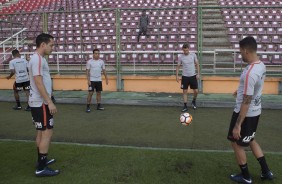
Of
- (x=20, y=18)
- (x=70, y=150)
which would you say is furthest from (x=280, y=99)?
(x=20, y=18)

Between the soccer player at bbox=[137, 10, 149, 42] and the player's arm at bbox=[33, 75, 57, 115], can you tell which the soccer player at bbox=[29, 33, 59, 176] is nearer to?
the player's arm at bbox=[33, 75, 57, 115]

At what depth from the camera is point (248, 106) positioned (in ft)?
13.5

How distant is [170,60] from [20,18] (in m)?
7.89

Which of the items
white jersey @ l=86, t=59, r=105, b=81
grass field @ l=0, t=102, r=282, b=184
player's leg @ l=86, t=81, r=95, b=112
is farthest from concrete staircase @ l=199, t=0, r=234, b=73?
player's leg @ l=86, t=81, r=95, b=112

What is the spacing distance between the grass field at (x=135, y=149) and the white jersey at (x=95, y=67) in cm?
106

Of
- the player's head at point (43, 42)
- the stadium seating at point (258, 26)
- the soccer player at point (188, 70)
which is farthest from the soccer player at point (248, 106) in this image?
the stadium seating at point (258, 26)

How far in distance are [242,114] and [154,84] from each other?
305 inches

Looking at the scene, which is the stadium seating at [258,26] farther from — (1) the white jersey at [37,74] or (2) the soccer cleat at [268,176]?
(1) the white jersey at [37,74]

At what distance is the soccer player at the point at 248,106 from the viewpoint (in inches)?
162

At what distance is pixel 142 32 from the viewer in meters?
14.3

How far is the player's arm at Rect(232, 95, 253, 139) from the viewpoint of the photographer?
4105 mm

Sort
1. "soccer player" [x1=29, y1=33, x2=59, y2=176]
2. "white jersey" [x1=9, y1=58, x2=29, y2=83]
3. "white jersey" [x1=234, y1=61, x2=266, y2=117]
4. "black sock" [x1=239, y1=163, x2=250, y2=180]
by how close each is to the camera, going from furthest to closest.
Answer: "white jersey" [x1=9, y1=58, x2=29, y2=83] → "soccer player" [x1=29, y1=33, x2=59, y2=176] → "black sock" [x1=239, y1=163, x2=250, y2=180] → "white jersey" [x1=234, y1=61, x2=266, y2=117]

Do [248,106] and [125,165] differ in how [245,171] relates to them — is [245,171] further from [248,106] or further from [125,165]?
[125,165]

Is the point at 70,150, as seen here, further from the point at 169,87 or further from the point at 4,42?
the point at 4,42
